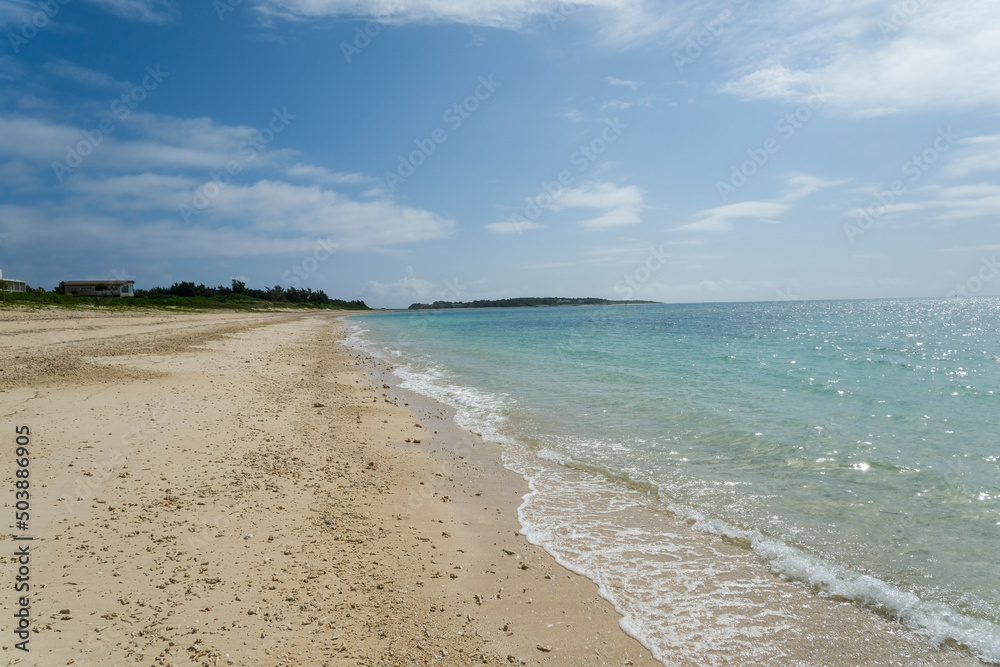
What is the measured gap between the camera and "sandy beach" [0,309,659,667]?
3381mm

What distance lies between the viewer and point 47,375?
1205 centimetres

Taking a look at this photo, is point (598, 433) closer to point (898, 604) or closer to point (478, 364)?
point (898, 604)

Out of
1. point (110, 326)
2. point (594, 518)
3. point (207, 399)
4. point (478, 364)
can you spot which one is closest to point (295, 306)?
point (110, 326)

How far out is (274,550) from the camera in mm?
4566

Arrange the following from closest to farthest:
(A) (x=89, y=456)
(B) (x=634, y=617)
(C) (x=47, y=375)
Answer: (B) (x=634, y=617) < (A) (x=89, y=456) < (C) (x=47, y=375)

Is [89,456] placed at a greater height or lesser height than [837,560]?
greater

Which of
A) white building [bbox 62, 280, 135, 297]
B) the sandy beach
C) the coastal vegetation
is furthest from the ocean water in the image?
white building [bbox 62, 280, 135, 297]

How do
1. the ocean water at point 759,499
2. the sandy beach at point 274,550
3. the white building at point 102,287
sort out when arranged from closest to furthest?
the sandy beach at point 274,550 < the ocean water at point 759,499 < the white building at point 102,287

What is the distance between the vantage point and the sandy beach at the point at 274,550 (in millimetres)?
3381

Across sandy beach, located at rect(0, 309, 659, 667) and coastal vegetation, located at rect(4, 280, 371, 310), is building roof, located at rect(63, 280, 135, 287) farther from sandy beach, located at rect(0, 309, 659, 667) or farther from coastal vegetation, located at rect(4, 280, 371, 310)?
sandy beach, located at rect(0, 309, 659, 667)

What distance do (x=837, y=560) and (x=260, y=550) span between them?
18.5 feet

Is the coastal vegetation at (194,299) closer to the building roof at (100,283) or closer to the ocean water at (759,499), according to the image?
the building roof at (100,283)

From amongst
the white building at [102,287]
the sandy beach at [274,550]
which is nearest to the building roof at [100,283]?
the white building at [102,287]

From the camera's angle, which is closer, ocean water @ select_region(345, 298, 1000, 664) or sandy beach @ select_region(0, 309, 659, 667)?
sandy beach @ select_region(0, 309, 659, 667)
